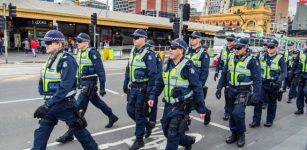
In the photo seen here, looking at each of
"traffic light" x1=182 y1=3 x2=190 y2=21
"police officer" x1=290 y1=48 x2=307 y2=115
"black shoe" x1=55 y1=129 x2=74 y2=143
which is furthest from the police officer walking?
"traffic light" x1=182 y1=3 x2=190 y2=21

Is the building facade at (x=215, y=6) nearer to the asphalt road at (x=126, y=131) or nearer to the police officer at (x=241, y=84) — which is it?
the asphalt road at (x=126, y=131)

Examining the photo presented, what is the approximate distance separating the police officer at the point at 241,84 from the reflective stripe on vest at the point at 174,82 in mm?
1592

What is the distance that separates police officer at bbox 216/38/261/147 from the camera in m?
5.49

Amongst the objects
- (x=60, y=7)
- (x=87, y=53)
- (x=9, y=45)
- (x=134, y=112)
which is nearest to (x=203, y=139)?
(x=134, y=112)

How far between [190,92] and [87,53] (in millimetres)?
2235

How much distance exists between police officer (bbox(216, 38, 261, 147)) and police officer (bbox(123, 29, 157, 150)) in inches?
63.1

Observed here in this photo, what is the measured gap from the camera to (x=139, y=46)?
5.30 m

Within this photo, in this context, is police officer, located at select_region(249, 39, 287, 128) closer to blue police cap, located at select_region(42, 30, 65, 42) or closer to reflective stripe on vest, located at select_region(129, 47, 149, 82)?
reflective stripe on vest, located at select_region(129, 47, 149, 82)

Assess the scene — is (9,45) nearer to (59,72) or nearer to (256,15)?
(59,72)

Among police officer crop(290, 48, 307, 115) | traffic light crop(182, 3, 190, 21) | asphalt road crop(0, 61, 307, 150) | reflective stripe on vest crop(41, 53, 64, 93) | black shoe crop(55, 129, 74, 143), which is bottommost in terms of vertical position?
asphalt road crop(0, 61, 307, 150)

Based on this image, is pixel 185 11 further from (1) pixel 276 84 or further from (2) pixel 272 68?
(1) pixel 276 84

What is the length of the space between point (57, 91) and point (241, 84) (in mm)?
3394

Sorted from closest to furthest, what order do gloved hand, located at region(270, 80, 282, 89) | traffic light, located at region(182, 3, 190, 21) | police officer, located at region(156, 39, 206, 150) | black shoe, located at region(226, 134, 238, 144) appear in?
police officer, located at region(156, 39, 206, 150) → black shoe, located at region(226, 134, 238, 144) → gloved hand, located at region(270, 80, 282, 89) → traffic light, located at region(182, 3, 190, 21)

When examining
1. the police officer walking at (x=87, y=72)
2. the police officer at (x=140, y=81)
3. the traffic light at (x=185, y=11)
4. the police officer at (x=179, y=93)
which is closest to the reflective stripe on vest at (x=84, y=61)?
the police officer walking at (x=87, y=72)
